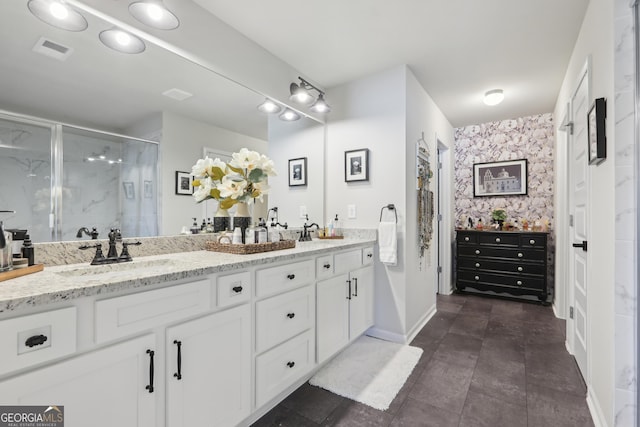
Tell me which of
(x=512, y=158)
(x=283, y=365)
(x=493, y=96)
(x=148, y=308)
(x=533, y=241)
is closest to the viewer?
(x=148, y=308)

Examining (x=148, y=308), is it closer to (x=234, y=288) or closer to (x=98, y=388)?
(x=98, y=388)

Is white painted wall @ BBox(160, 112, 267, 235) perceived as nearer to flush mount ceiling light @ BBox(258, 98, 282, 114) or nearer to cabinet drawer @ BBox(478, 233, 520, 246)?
flush mount ceiling light @ BBox(258, 98, 282, 114)

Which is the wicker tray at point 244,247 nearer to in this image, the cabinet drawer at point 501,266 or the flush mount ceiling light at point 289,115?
the flush mount ceiling light at point 289,115

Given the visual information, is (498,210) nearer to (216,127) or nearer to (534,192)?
(534,192)

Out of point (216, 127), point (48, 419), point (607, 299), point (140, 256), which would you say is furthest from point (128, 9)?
point (607, 299)

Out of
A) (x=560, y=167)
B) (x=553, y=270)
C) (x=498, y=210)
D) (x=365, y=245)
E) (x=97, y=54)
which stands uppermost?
(x=97, y=54)

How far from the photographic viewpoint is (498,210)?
13.7 ft

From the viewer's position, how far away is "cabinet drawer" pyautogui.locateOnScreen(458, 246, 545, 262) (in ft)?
11.9

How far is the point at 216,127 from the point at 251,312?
1.30 metres

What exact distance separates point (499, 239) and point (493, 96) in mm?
1809

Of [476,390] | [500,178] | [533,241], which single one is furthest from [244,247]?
[500,178]

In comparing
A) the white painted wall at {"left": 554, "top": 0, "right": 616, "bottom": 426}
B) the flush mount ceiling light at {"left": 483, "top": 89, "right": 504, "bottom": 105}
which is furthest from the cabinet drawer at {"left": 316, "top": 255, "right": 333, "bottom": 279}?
the flush mount ceiling light at {"left": 483, "top": 89, "right": 504, "bottom": 105}

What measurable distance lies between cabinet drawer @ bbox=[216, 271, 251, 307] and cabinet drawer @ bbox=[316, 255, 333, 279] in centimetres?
59

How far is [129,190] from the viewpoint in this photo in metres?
1.58
